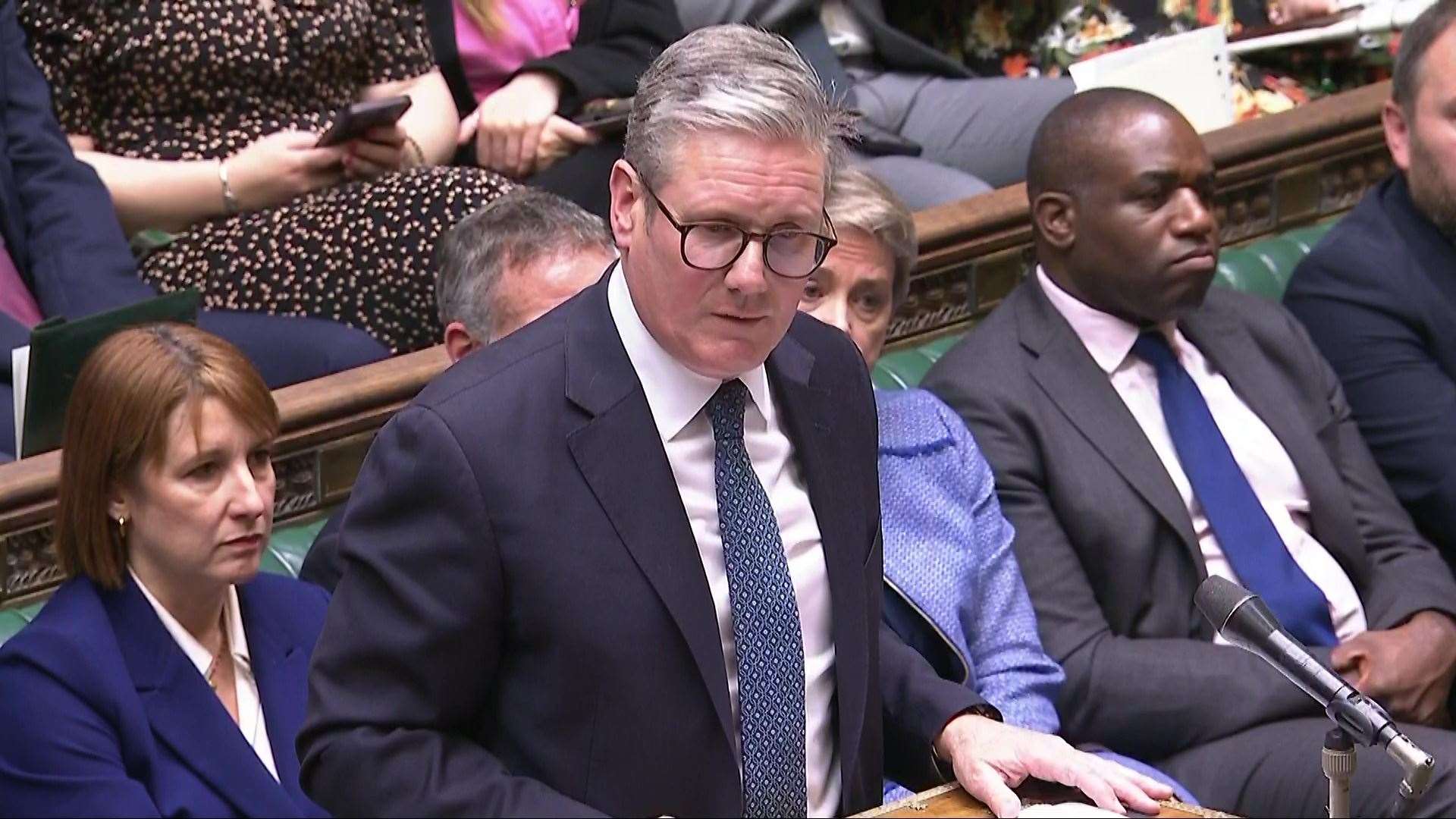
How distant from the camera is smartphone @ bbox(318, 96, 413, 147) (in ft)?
11.4

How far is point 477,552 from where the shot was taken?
1.82 meters

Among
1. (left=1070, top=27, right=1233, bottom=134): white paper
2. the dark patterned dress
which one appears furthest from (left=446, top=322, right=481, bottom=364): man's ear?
→ (left=1070, top=27, right=1233, bottom=134): white paper

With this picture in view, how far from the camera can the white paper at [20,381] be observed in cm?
289

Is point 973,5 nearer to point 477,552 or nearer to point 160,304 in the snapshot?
point 160,304

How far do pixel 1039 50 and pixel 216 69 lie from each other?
5.97 ft

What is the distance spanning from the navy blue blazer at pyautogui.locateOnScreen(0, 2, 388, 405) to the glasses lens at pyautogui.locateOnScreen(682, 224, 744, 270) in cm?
161

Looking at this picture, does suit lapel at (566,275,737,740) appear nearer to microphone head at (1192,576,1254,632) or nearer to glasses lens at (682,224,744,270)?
glasses lens at (682,224,744,270)

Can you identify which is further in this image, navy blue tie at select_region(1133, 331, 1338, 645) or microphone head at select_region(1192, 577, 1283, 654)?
navy blue tie at select_region(1133, 331, 1338, 645)

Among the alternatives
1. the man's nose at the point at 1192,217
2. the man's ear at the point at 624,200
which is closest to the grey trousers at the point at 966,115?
the man's nose at the point at 1192,217

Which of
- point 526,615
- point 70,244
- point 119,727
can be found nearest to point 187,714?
point 119,727

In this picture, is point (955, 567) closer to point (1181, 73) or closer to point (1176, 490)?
point (1176, 490)

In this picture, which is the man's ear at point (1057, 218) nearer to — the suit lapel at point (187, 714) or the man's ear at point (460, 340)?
the man's ear at point (460, 340)

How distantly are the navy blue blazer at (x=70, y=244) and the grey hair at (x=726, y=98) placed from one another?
5.07 ft

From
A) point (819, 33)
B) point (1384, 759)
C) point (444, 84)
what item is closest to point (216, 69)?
point (444, 84)
